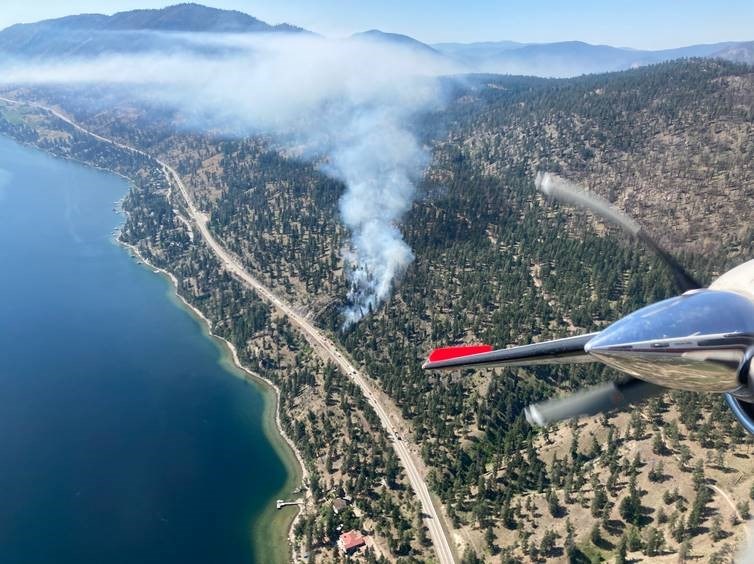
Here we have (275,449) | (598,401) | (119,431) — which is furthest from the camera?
(119,431)

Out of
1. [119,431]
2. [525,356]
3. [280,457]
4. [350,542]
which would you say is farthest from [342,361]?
[525,356]

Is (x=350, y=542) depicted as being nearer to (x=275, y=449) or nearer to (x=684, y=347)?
(x=275, y=449)

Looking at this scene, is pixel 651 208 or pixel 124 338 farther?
pixel 651 208

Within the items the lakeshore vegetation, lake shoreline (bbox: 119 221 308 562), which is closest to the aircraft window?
the lakeshore vegetation

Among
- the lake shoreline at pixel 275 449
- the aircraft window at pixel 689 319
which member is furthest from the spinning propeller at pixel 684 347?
the lake shoreline at pixel 275 449

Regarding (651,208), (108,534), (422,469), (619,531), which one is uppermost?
(651,208)

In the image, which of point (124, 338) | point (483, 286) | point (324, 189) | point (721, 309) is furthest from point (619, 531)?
point (324, 189)

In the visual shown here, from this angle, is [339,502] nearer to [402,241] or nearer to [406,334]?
[406,334]
